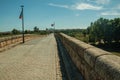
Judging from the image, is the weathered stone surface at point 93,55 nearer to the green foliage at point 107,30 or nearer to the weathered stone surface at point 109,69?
the weathered stone surface at point 109,69

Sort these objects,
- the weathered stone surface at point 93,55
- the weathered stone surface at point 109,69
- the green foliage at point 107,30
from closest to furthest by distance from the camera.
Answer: the weathered stone surface at point 109,69
the weathered stone surface at point 93,55
the green foliage at point 107,30

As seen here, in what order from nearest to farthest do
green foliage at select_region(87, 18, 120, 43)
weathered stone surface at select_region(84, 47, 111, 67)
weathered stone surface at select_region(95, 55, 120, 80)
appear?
weathered stone surface at select_region(95, 55, 120, 80) < weathered stone surface at select_region(84, 47, 111, 67) < green foliage at select_region(87, 18, 120, 43)

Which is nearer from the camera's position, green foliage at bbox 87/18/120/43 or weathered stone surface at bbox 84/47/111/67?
weathered stone surface at bbox 84/47/111/67

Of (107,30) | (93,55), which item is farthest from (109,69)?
(107,30)

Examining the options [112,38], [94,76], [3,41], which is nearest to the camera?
[94,76]

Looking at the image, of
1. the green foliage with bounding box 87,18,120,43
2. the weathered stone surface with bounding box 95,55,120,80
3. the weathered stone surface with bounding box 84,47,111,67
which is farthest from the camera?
the green foliage with bounding box 87,18,120,43

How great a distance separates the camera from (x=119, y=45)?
215 feet

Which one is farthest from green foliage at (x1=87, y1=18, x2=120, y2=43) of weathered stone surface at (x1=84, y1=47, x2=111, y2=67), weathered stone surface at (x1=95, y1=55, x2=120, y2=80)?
weathered stone surface at (x1=95, y1=55, x2=120, y2=80)

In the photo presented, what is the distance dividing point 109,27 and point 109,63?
66199 millimetres

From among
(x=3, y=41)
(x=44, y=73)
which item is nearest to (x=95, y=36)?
(x=3, y=41)

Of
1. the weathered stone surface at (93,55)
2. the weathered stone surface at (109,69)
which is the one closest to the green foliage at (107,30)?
the weathered stone surface at (93,55)

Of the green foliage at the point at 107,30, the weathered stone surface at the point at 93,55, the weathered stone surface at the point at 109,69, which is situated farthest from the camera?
the green foliage at the point at 107,30

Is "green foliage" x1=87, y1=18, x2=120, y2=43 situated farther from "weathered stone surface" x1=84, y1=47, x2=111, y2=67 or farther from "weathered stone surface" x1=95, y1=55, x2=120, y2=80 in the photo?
"weathered stone surface" x1=95, y1=55, x2=120, y2=80

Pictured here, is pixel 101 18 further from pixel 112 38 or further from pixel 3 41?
pixel 3 41
